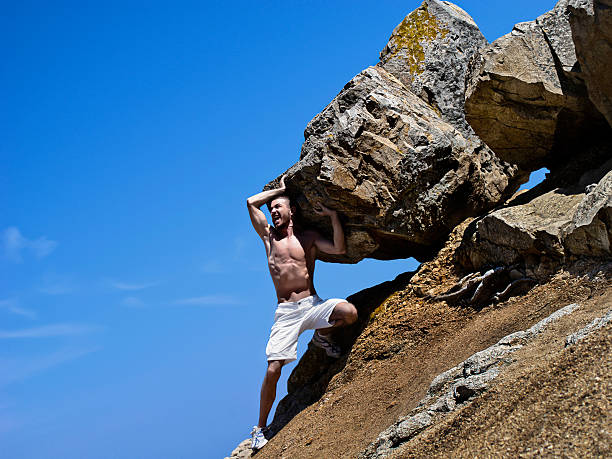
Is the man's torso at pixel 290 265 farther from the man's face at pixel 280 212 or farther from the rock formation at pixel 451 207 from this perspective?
the rock formation at pixel 451 207

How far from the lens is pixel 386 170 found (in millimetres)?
6656

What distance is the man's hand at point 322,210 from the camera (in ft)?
22.7

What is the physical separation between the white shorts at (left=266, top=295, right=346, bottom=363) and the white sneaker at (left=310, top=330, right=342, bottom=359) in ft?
1.04

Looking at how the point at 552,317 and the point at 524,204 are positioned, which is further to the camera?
the point at 524,204

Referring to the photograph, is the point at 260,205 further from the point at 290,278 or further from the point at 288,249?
the point at 290,278

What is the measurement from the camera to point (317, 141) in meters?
6.80

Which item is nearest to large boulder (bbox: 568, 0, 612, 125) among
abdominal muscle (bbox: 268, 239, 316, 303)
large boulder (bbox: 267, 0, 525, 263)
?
large boulder (bbox: 267, 0, 525, 263)

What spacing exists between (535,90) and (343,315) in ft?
10.9

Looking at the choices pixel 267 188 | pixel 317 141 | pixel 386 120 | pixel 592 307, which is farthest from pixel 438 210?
pixel 592 307

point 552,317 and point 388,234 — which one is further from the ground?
point 388,234

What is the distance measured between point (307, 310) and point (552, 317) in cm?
305

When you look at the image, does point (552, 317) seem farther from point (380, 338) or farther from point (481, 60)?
point (481, 60)

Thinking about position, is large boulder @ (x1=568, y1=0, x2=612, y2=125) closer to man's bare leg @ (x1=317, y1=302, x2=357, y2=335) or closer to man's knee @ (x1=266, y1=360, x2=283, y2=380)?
man's bare leg @ (x1=317, y1=302, x2=357, y2=335)

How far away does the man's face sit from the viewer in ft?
23.1
